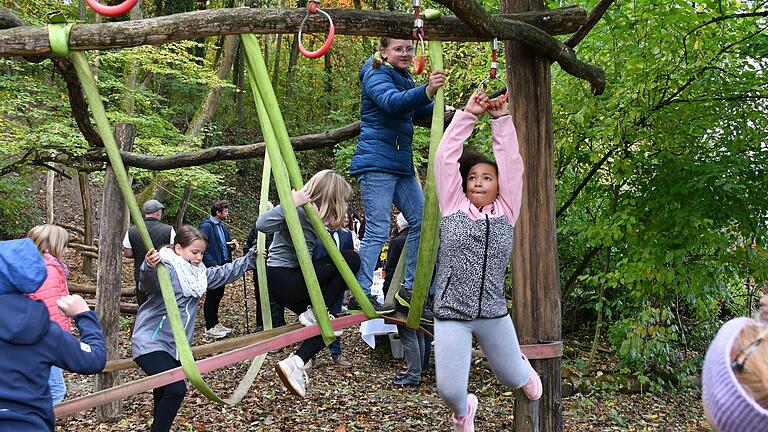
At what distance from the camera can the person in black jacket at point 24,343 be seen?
2102 mm

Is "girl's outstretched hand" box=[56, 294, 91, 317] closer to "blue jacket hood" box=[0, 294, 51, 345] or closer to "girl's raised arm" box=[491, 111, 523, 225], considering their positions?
"blue jacket hood" box=[0, 294, 51, 345]

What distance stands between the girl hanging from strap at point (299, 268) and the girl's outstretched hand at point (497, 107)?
829 mm

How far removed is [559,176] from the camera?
5930mm

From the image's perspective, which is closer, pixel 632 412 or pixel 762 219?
pixel 762 219

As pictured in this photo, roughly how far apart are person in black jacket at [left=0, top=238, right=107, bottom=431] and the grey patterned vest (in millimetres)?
1358

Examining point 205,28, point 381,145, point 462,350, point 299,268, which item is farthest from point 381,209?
point 205,28

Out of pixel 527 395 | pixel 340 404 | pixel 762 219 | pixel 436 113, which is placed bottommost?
pixel 340 404

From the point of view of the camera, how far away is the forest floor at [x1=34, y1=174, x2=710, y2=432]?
16.3 feet

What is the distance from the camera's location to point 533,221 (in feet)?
10.6

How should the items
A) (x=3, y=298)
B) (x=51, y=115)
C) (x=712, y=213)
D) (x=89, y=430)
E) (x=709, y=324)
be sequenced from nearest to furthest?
(x=3, y=298) < (x=89, y=430) < (x=712, y=213) < (x=709, y=324) < (x=51, y=115)

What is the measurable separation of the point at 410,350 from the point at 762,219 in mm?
2795

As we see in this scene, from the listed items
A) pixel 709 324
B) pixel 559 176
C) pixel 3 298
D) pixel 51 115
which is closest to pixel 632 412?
pixel 709 324

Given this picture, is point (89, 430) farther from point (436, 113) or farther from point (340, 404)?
point (436, 113)

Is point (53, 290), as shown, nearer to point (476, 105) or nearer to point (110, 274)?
point (110, 274)
